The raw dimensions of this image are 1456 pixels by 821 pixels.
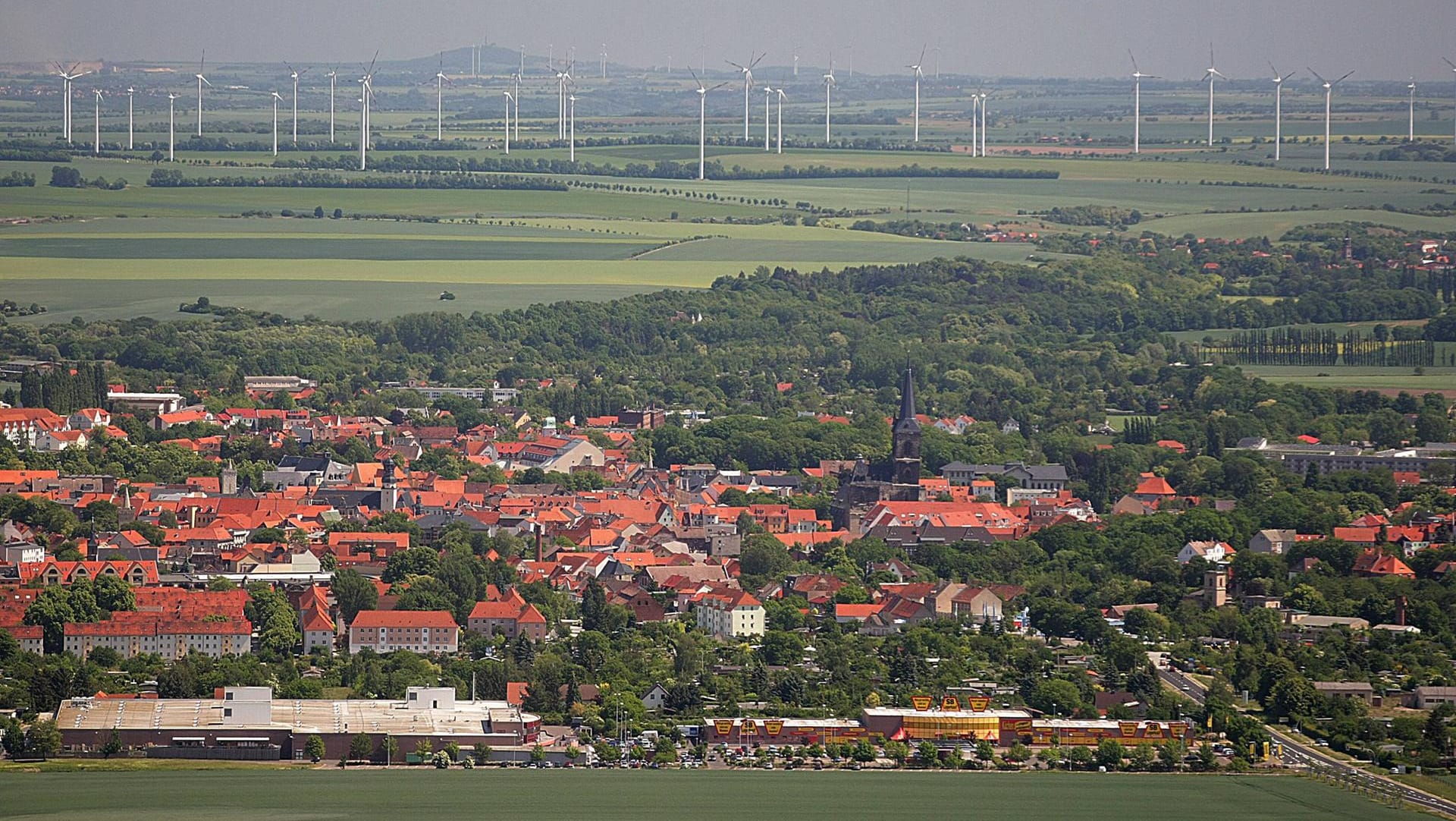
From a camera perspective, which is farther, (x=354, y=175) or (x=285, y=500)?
(x=354, y=175)

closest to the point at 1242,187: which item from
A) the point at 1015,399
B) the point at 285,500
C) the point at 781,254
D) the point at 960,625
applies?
the point at 781,254

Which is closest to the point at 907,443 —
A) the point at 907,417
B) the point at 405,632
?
the point at 907,417

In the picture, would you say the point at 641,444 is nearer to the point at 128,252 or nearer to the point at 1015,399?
the point at 1015,399

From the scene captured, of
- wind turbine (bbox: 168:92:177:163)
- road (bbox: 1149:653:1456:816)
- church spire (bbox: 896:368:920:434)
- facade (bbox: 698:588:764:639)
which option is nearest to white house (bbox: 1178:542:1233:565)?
facade (bbox: 698:588:764:639)

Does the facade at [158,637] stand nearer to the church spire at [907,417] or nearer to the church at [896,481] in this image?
the church at [896,481]

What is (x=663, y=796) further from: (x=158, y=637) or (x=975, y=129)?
(x=975, y=129)

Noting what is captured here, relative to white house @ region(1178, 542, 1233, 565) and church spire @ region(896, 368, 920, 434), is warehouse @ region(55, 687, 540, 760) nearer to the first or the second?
white house @ region(1178, 542, 1233, 565)

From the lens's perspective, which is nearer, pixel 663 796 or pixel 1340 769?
pixel 663 796
